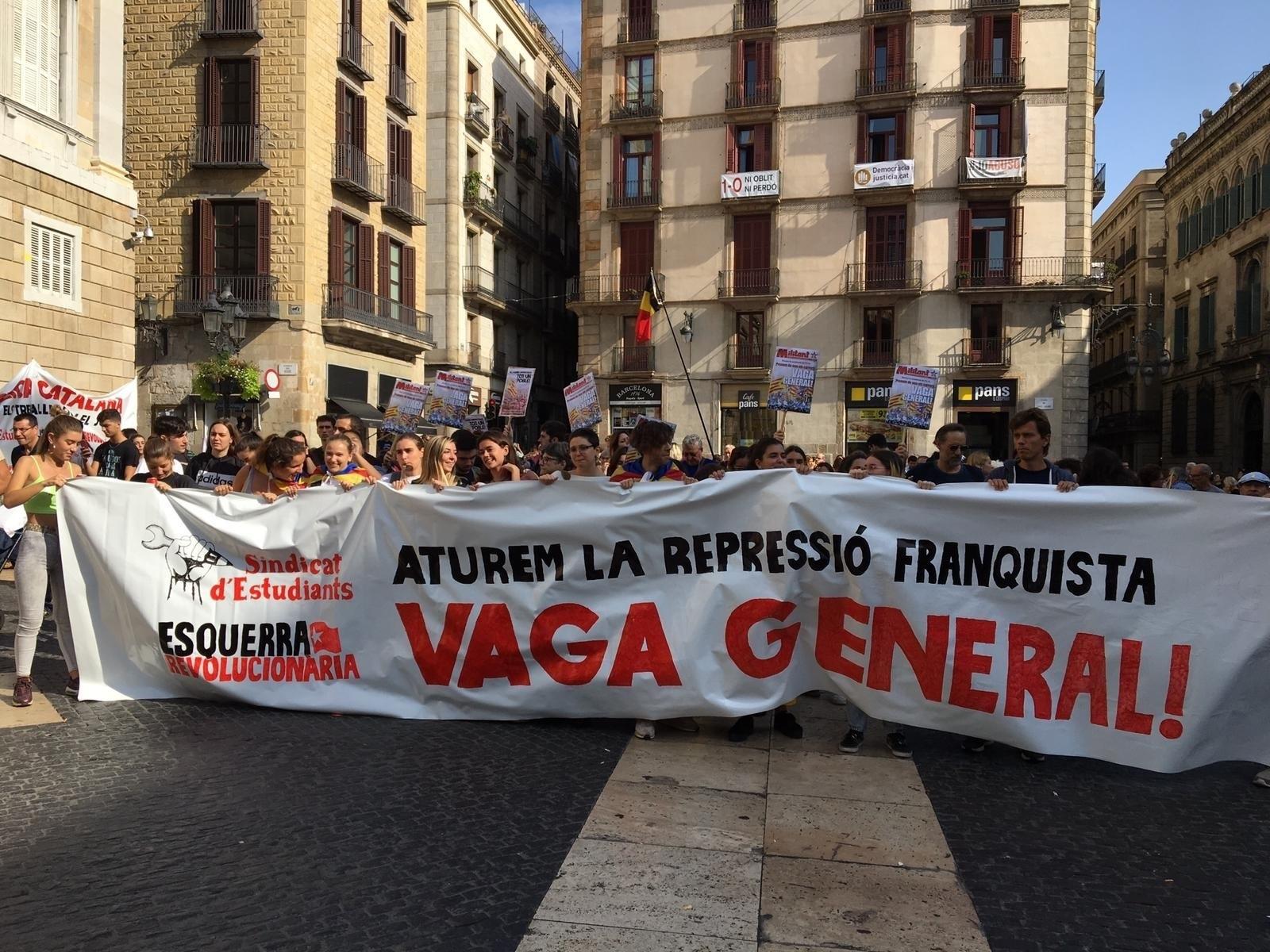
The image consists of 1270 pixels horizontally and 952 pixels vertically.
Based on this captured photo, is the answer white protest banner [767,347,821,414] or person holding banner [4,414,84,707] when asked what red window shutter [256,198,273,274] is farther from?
person holding banner [4,414,84,707]

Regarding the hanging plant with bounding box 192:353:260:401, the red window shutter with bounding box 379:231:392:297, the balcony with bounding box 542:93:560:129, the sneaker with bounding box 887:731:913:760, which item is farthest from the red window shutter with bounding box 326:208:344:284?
the sneaker with bounding box 887:731:913:760

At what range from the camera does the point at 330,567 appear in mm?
5648

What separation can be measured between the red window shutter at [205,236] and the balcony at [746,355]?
16.6 meters

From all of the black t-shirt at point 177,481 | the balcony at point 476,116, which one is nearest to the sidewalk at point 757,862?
the black t-shirt at point 177,481

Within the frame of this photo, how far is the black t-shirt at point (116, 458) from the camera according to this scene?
9.64 meters

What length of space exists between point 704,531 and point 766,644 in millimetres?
689

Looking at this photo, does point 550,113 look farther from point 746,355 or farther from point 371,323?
point 371,323

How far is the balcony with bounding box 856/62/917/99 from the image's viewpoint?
31734 millimetres

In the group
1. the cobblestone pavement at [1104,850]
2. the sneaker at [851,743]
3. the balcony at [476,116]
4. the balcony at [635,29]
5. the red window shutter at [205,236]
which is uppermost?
the balcony at [635,29]

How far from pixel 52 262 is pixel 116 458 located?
7922 mm

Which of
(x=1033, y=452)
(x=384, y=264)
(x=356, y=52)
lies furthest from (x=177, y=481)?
(x=356, y=52)

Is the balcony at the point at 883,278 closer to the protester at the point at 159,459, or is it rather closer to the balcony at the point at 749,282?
the balcony at the point at 749,282

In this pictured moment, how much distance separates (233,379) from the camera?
77.1 feet

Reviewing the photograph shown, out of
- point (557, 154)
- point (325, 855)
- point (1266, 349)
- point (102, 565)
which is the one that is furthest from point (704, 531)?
point (557, 154)
